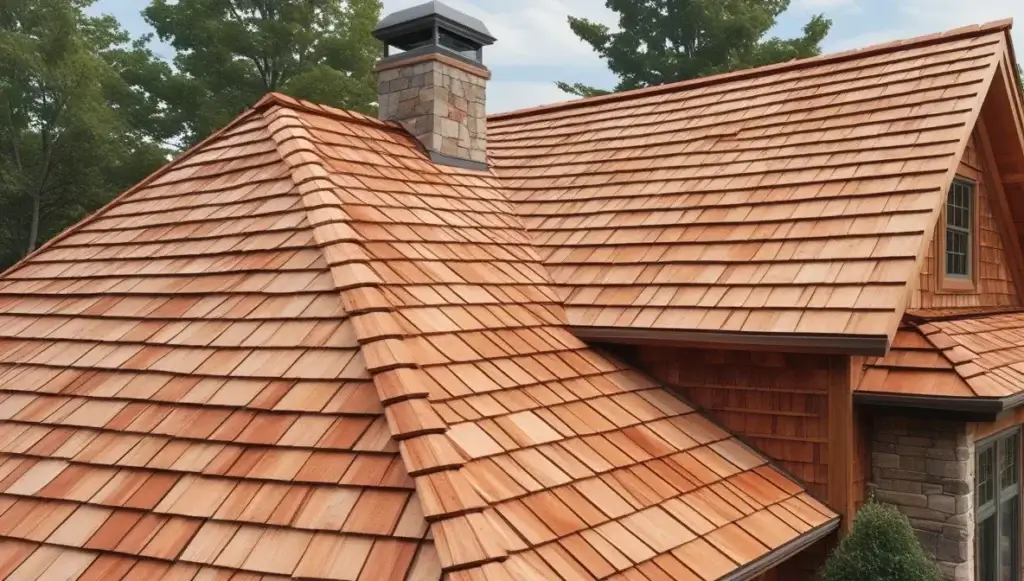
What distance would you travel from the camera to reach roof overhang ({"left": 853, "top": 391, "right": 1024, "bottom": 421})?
210 inches

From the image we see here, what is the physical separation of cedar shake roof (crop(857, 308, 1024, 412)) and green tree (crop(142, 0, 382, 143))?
60.0ft

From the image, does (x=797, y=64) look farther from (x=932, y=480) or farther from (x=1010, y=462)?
(x=932, y=480)

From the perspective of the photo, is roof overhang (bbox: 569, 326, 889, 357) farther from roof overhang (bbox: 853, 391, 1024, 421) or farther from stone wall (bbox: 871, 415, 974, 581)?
stone wall (bbox: 871, 415, 974, 581)

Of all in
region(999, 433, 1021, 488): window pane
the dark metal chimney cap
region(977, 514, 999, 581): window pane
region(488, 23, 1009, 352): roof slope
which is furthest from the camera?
the dark metal chimney cap

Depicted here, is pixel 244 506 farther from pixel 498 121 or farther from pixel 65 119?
pixel 65 119

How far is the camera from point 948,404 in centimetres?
545

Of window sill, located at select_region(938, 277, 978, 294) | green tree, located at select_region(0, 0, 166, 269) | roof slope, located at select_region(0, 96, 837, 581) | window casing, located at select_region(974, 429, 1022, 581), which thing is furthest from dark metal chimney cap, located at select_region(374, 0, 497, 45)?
green tree, located at select_region(0, 0, 166, 269)

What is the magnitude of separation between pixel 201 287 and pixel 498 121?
6.46 m

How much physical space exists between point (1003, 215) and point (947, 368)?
186 inches

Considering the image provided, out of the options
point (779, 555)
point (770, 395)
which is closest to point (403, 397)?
point (779, 555)

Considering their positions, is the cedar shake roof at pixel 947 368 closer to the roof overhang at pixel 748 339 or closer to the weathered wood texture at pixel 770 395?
the weathered wood texture at pixel 770 395

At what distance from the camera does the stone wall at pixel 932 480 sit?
18.6 ft

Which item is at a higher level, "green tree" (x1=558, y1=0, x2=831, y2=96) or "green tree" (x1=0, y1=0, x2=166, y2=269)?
"green tree" (x1=558, y1=0, x2=831, y2=96)

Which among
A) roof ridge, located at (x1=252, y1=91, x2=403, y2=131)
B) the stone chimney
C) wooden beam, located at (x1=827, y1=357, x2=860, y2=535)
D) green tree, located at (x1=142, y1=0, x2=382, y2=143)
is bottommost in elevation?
wooden beam, located at (x1=827, y1=357, x2=860, y2=535)
